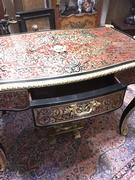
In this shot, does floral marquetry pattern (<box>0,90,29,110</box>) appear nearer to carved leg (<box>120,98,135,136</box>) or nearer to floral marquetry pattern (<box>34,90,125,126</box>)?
floral marquetry pattern (<box>34,90,125,126</box>)

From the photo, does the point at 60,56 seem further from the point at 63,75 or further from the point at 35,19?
the point at 35,19

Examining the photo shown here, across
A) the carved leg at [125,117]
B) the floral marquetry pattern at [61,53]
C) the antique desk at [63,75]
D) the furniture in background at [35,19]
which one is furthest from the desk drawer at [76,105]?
the furniture in background at [35,19]

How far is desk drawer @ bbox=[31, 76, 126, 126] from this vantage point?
746 millimetres

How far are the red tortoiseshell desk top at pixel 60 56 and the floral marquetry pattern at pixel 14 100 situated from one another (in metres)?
0.05

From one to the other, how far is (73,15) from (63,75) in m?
1.11

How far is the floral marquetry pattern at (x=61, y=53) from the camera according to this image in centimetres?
82

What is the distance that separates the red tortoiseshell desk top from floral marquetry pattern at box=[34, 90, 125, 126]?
4.3 inches

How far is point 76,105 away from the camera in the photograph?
0.79 meters

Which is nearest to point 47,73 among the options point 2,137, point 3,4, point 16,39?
point 16,39

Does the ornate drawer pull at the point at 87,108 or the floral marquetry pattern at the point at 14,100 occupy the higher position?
the floral marquetry pattern at the point at 14,100

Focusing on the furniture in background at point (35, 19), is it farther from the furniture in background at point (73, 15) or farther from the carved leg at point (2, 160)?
the carved leg at point (2, 160)

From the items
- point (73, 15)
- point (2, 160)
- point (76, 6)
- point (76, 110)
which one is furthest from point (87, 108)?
point (76, 6)

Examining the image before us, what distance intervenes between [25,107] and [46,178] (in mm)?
521

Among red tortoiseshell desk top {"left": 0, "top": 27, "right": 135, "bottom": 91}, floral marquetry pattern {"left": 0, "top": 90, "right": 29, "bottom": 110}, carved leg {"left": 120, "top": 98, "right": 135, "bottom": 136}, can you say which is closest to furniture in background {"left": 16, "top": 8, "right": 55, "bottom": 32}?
red tortoiseshell desk top {"left": 0, "top": 27, "right": 135, "bottom": 91}
